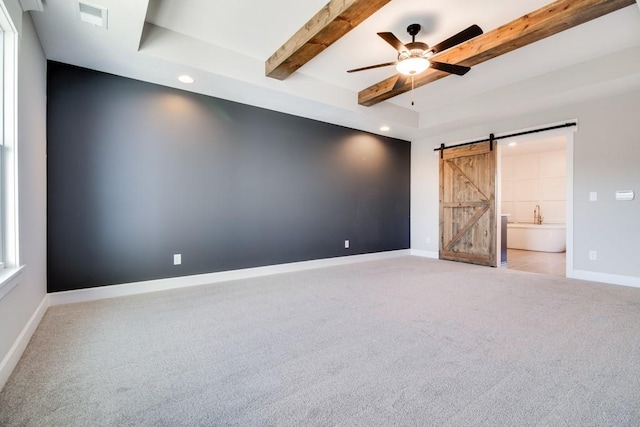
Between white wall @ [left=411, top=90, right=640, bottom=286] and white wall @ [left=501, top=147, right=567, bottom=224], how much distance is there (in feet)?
12.5

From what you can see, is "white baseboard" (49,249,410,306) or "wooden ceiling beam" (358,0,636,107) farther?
"white baseboard" (49,249,410,306)

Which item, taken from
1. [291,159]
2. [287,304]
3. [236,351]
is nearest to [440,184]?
[291,159]

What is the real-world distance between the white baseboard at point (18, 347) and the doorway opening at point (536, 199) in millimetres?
6664

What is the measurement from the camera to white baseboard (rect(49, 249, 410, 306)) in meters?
3.03

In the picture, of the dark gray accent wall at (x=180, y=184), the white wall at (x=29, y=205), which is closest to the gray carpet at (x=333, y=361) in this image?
the white wall at (x=29, y=205)

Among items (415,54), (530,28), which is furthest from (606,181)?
(415,54)

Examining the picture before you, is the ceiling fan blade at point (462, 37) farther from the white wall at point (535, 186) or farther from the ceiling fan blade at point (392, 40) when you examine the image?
the white wall at point (535, 186)

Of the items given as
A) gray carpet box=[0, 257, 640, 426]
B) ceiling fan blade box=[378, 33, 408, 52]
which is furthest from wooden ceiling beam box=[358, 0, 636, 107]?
gray carpet box=[0, 257, 640, 426]

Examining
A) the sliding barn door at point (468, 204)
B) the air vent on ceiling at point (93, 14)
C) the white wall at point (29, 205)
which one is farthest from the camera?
the sliding barn door at point (468, 204)

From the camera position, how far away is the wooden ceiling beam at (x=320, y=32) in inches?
91.2

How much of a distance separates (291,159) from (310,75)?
125cm

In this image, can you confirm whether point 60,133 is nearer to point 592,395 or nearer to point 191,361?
point 191,361

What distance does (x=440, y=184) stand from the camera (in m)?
5.76

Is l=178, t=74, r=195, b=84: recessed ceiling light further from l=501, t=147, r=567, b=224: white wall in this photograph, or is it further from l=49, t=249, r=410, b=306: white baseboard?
l=501, t=147, r=567, b=224: white wall
